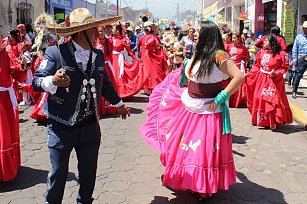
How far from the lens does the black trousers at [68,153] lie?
3180 millimetres

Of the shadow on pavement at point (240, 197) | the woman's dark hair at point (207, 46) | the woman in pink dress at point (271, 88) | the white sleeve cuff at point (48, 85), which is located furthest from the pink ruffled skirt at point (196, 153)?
the woman in pink dress at point (271, 88)

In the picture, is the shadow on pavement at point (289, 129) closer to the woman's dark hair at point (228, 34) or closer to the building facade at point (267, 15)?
the building facade at point (267, 15)

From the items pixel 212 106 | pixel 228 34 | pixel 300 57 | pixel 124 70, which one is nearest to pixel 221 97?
pixel 212 106

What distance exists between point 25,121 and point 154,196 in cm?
447

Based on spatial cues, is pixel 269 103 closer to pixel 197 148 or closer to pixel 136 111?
pixel 136 111

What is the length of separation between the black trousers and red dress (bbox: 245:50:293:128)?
441 centimetres

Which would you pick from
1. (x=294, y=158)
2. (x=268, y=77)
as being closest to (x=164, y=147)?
(x=294, y=158)

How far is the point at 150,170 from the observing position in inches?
195

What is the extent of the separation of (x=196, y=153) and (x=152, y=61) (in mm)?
6840

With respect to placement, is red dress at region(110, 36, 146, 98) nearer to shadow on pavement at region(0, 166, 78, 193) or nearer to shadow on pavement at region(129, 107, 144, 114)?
shadow on pavement at region(129, 107, 144, 114)

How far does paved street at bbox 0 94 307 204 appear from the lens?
164 inches

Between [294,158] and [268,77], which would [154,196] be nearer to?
[294,158]

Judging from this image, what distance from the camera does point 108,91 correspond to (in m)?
3.54

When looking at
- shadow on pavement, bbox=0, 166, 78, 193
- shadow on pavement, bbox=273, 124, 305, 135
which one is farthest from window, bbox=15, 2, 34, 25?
shadow on pavement, bbox=0, 166, 78, 193
